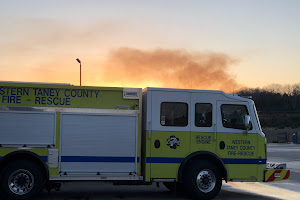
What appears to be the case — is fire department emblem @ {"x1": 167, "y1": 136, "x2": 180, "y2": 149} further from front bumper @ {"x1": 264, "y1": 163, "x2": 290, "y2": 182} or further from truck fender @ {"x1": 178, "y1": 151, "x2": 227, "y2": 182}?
front bumper @ {"x1": 264, "y1": 163, "x2": 290, "y2": 182}

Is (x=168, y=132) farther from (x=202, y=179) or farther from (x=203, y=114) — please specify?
(x=202, y=179)

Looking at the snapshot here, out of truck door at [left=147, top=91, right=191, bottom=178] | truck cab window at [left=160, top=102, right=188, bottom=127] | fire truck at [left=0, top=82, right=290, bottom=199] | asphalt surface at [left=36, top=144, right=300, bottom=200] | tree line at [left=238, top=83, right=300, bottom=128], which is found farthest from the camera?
tree line at [left=238, top=83, right=300, bottom=128]

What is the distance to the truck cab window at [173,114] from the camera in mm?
10617

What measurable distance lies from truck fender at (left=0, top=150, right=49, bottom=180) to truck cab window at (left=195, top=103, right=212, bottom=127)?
393 cm

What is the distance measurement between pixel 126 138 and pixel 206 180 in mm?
2321

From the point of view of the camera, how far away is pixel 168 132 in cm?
1055

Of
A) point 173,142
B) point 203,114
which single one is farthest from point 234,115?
point 173,142

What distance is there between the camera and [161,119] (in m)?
10.6

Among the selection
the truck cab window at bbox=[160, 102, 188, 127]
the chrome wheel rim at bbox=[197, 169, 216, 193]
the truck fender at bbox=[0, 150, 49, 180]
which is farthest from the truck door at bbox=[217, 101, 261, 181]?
the truck fender at bbox=[0, 150, 49, 180]

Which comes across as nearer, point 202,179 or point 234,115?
point 202,179

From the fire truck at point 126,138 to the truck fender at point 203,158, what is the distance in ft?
0.08

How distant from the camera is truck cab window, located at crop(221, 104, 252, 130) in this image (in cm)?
1095

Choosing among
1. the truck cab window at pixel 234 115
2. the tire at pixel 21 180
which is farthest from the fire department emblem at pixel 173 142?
the tire at pixel 21 180

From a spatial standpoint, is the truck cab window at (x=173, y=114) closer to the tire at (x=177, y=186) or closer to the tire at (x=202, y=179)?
the tire at (x=202, y=179)
